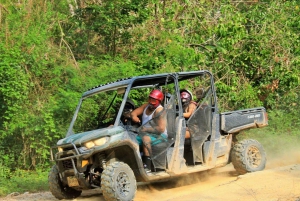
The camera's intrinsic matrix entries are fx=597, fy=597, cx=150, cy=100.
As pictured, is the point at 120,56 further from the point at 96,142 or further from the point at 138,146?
the point at 96,142

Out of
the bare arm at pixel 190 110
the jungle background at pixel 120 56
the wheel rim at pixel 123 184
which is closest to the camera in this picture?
the wheel rim at pixel 123 184

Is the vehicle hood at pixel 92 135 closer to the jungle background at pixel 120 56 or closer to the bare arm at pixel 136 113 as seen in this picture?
the bare arm at pixel 136 113

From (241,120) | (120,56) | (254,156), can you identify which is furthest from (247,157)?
(120,56)

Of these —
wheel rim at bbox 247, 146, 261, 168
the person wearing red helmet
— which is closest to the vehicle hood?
the person wearing red helmet

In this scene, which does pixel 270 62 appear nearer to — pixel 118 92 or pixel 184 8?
pixel 184 8

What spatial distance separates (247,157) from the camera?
11000mm

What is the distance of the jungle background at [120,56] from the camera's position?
13.5 metres

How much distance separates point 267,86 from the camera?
18297 millimetres

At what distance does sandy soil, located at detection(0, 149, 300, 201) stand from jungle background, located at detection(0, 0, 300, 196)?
9.38ft

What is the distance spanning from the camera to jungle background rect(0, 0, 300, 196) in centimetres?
1352

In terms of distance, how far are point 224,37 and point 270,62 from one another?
2332 millimetres

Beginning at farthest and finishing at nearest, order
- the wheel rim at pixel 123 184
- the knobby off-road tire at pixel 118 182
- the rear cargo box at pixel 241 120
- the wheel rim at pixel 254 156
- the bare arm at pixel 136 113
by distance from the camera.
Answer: the wheel rim at pixel 254 156, the rear cargo box at pixel 241 120, the bare arm at pixel 136 113, the wheel rim at pixel 123 184, the knobby off-road tire at pixel 118 182

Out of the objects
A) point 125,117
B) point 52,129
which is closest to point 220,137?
point 125,117

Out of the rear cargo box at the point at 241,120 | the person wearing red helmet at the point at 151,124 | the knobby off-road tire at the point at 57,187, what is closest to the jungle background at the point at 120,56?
the knobby off-road tire at the point at 57,187
